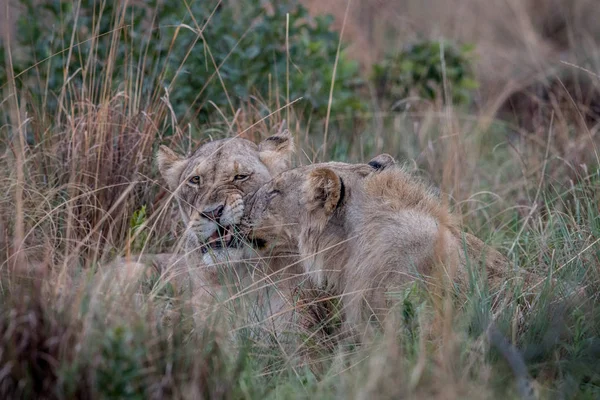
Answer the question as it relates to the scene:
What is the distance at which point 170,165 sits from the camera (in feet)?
19.9

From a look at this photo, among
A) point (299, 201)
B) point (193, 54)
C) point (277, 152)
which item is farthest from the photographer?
point (193, 54)

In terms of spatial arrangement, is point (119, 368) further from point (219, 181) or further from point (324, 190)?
point (219, 181)

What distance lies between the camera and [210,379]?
368 centimetres

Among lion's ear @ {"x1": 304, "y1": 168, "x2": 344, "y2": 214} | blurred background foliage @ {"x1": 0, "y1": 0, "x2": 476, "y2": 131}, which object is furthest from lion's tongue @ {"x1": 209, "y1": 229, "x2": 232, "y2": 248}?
blurred background foliage @ {"x1": 0, "y1": 0, "x2": 476, "y2": 131}

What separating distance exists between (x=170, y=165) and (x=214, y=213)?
2.63 feet

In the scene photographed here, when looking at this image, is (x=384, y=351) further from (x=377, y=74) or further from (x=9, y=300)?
(x=377, y=74)

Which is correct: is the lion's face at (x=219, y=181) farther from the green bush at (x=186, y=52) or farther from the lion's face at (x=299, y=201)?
the green bush at (x=186, y=52)

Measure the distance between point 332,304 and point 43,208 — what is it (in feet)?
6.37

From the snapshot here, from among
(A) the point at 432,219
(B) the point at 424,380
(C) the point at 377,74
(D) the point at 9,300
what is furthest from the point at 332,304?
(C) the point at 377,74

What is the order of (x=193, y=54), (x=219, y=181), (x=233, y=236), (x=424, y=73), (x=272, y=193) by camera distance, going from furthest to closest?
(x=424, y=73) < (x=193, y=54) < (x=219, y=181) < (x=233, y=236) < (x=272, y=193)

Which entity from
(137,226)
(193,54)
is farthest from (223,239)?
(193,54)

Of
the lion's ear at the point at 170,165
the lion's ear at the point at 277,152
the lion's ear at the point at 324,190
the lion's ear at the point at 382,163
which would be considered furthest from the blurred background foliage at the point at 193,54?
the lion's ear at the point at 324,190

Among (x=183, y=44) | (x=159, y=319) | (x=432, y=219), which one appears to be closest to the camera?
(x=159, y=319)

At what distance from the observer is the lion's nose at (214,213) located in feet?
17.7
